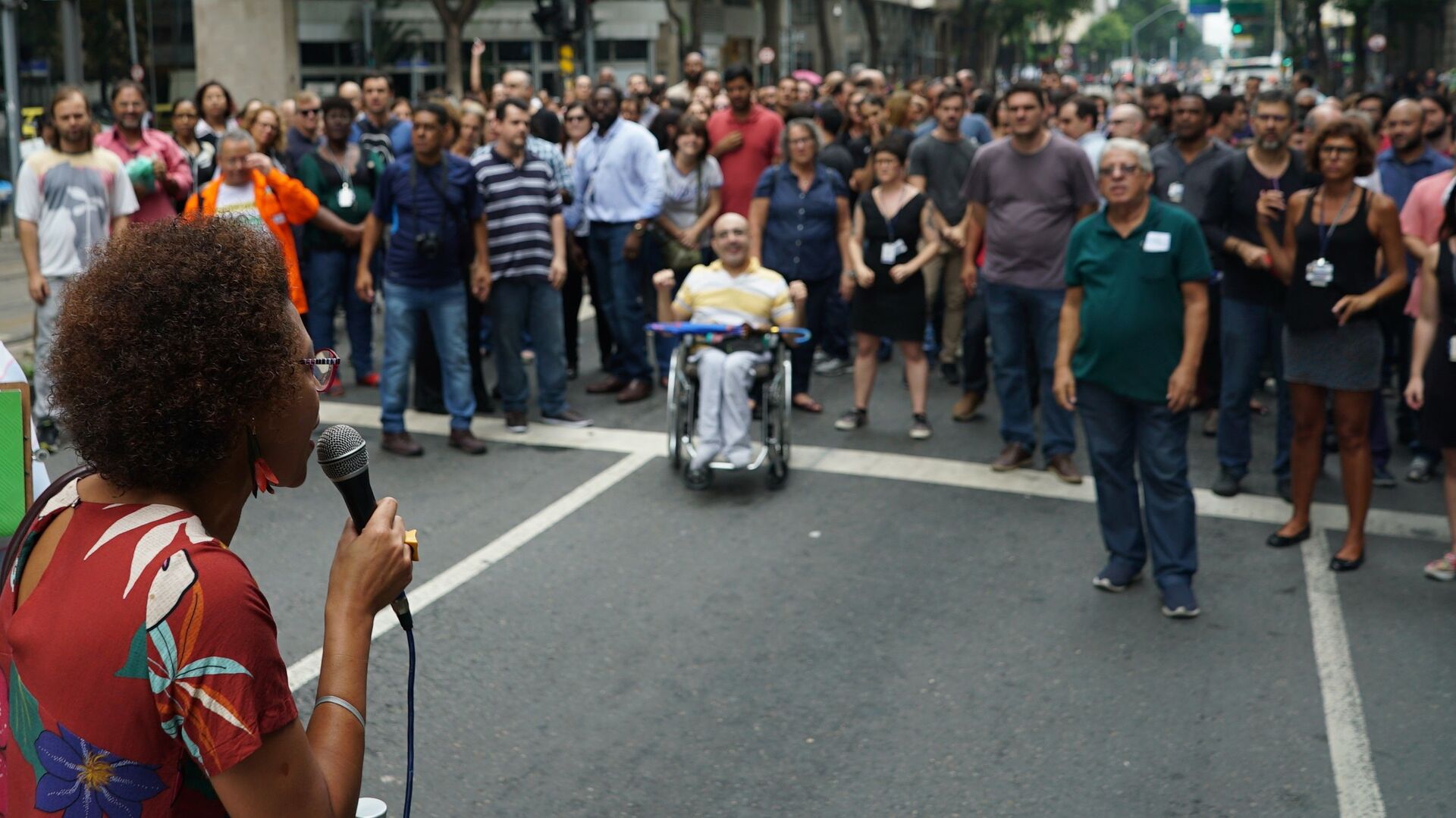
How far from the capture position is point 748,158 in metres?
11.3

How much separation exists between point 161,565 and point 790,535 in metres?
5.43

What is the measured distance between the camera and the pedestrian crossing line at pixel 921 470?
7.51m

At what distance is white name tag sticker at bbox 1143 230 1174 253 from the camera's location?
6.18 metres

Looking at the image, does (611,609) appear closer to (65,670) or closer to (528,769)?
(528,769)

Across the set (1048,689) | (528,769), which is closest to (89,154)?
(528,769)

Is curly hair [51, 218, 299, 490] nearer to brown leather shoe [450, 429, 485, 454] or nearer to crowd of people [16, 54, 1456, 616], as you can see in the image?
crowd of people [16, 54, 1456, 616]

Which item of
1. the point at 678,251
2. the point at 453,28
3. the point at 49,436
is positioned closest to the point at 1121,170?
the point at 678,251

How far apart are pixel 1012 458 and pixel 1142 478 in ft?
7.20

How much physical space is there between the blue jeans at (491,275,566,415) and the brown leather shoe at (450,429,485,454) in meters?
0.51

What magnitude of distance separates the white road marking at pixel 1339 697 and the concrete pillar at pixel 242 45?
39.9 meters

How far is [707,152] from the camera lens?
36.1 ft

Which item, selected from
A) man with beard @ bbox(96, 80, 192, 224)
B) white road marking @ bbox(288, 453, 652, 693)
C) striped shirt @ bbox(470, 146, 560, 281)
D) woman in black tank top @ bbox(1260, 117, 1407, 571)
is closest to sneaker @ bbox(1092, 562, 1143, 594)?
woman in black tank top @ bbox(1260, 117, 1407, 571)

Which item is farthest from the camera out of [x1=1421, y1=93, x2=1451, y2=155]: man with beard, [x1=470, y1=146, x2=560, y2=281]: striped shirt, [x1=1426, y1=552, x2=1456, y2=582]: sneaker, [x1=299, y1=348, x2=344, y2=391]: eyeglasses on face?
[x1=1421, y1=93, x2=1451, y2=155]: man with beard

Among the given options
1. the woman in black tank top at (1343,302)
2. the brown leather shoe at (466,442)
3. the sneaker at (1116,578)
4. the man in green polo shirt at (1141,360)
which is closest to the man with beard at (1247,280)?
the woman in black tank top at (1343,302)
